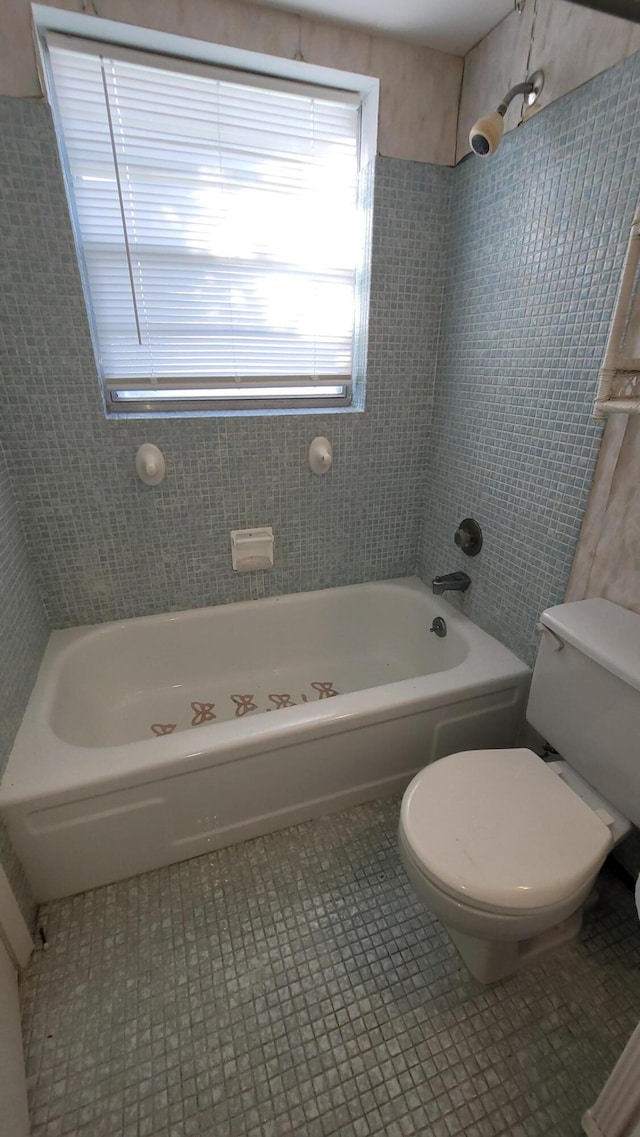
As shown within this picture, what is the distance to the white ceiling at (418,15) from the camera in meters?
1.33

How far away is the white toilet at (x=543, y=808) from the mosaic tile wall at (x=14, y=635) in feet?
3.15

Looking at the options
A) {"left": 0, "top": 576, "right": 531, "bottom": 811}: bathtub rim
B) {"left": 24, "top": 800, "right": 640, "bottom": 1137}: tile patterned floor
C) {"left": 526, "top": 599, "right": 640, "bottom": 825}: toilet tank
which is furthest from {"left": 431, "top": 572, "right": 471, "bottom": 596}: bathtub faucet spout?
{"left": 24, "top": 800, "right": 640, "bottom": 1137}: tile patterned floor

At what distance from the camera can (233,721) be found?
138cm

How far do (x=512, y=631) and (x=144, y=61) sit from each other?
2.07 m

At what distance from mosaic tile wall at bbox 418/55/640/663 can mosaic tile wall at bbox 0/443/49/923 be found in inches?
58.8

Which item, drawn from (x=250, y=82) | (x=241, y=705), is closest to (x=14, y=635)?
(x=241, y=705)

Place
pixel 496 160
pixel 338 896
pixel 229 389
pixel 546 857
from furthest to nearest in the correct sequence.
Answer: pixel 229 389 < pixel 496 160 < pixel 338 896 < pixel 546 857

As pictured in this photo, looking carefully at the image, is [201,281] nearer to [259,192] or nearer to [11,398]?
[259,192]

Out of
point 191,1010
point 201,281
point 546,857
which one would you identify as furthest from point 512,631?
point 201,281

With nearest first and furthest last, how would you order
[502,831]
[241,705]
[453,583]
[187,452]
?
[502,831]
[187,452]
[453,583]
[241,705]

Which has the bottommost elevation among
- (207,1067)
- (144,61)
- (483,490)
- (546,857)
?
(207,1067)

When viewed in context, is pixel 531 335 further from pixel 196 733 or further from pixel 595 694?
pixel 196 733

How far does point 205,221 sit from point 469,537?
4.55 feet

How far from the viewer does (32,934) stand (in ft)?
4.02
